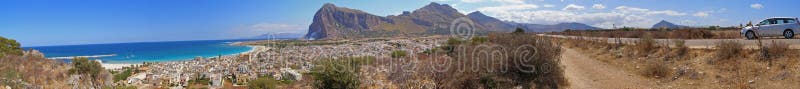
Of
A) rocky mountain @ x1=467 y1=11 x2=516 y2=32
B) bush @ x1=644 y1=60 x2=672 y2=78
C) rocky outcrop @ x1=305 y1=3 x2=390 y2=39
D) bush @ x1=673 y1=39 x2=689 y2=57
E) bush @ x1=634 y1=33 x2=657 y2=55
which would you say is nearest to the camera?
bush @ x1=644 y1=60 x2=672 y2=78

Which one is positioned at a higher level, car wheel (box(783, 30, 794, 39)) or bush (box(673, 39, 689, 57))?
car wheel (box(783, 30, 794, 39))

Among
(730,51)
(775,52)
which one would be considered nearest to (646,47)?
(730,51)

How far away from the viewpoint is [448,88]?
7777 millimetres

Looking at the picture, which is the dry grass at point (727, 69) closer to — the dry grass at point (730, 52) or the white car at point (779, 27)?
the dry grass at point (730, 52)

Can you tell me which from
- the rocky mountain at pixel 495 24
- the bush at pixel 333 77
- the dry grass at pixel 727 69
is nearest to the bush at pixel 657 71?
the dry grass at pixel 727 69

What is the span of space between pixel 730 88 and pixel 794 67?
1.44 metres

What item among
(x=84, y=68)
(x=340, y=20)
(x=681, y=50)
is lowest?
(x=84, y=68)

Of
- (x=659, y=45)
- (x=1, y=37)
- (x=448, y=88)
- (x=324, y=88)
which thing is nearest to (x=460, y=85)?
(x=448, y=88)

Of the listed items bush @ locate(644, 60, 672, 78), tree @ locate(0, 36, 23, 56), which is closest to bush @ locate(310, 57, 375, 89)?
bush @ locate(644, 60, 672, 78)

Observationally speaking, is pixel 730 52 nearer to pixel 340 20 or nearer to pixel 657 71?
pixel 657 71

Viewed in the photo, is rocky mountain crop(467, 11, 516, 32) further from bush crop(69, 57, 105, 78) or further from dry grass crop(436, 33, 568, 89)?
bush crop(69, 57, 105, 78)

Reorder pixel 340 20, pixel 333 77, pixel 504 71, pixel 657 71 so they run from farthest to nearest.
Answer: pixel 340 20, pixel 657 71, pixel 504 71, pixel 333 77

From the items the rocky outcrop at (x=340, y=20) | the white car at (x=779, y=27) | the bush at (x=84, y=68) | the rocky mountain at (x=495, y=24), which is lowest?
the bush at (x=84, y=68)

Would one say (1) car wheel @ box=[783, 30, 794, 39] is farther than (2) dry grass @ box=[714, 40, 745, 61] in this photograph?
Yes
